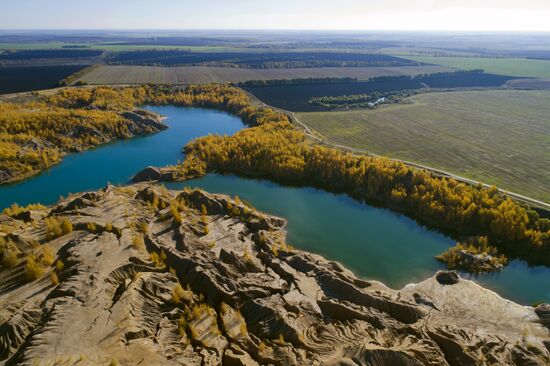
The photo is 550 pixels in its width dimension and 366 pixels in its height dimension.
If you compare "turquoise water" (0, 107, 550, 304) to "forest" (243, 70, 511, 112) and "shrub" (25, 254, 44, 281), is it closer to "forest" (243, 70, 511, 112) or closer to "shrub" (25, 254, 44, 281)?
"shrub" (25, 254, 44, 281)

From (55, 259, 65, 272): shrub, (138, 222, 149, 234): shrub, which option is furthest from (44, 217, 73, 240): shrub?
(138, 222, 149, 234): shrub

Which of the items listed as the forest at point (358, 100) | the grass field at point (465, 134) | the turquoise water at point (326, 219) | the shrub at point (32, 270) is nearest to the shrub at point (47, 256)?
the shrub at point (32, 270)

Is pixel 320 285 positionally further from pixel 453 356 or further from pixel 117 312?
pixel 117 312

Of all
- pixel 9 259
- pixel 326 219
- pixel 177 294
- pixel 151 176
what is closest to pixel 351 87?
pixel 151 176

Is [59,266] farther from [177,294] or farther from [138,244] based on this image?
[177,294]

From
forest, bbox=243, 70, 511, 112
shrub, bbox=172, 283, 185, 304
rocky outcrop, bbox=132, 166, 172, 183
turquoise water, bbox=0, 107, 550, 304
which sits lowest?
turquoise water, bbox=0, 107, 550, 304

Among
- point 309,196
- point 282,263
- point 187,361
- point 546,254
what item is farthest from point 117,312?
point 546,254
